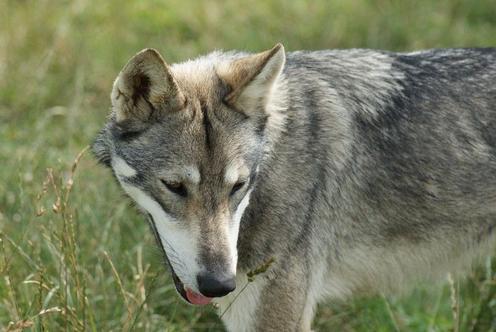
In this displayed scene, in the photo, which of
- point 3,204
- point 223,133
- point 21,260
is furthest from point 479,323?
point 3,204

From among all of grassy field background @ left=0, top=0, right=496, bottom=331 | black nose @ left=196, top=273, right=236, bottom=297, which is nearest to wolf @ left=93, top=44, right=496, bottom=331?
black nose @ left=196, top=273, right=236, bottom=297

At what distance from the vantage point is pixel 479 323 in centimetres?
469

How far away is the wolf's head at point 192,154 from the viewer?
3.58 m

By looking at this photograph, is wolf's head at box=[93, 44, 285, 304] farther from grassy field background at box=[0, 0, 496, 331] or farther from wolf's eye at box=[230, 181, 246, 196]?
grassy field background at box=[0, 0, 496, 331]

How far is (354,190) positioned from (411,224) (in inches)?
14.3

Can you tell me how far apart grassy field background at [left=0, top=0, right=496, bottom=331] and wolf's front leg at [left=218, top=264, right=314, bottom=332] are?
1.28 ft

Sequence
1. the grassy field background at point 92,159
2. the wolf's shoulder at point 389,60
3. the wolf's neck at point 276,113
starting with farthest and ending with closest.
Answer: the wolf's shoulder at point 389,60, the grassy field background at point 92,159, the wolf's neck at point 276,113

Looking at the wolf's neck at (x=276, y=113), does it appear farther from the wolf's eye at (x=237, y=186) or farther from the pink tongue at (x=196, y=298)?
the pink tongue at (x=196, y=298)

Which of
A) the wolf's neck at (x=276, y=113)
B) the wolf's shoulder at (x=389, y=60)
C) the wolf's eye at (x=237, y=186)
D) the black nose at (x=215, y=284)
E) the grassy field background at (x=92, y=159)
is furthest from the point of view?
the wolf's shoulder at (x=389, y=60)

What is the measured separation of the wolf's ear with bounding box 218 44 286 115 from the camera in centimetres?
373

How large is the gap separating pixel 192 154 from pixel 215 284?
0.53 meters

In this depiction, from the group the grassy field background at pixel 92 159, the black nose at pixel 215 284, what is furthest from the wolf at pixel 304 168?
the grassy field background at pixel 92 159

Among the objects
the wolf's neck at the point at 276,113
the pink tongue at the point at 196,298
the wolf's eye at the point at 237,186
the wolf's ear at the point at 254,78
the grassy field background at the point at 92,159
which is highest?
the wolf's ear at the point at 254,78

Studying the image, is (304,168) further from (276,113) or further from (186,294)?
(186,294)
